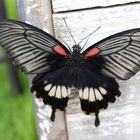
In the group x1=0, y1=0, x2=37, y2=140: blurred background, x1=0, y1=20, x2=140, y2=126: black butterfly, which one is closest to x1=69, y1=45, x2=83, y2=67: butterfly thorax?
x1=0, y1=20, x2=140, y2=126: black butterfly

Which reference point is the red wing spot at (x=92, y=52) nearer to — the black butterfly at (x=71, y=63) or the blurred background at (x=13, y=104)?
the black butterfly at (x=71, y=63)

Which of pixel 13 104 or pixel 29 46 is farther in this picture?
pixel 13 104

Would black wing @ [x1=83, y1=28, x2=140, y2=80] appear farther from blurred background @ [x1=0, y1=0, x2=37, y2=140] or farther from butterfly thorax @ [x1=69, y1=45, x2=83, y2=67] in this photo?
blurred background @ [x1=0, y1=0, x2=37, y2=140]

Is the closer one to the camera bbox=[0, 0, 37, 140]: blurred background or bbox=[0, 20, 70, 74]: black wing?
bbox=[0, 20, 70, 74]: black wing

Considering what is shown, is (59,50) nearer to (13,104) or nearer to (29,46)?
(29,46)

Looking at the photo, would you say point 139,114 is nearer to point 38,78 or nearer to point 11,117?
point 38,78

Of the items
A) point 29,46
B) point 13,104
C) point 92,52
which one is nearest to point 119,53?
point 92,52

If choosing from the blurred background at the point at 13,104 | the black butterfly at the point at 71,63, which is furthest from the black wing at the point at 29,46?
the blurred background at the point at 13,104

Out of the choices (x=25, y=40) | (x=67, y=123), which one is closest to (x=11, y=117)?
(x=67, y=123)
